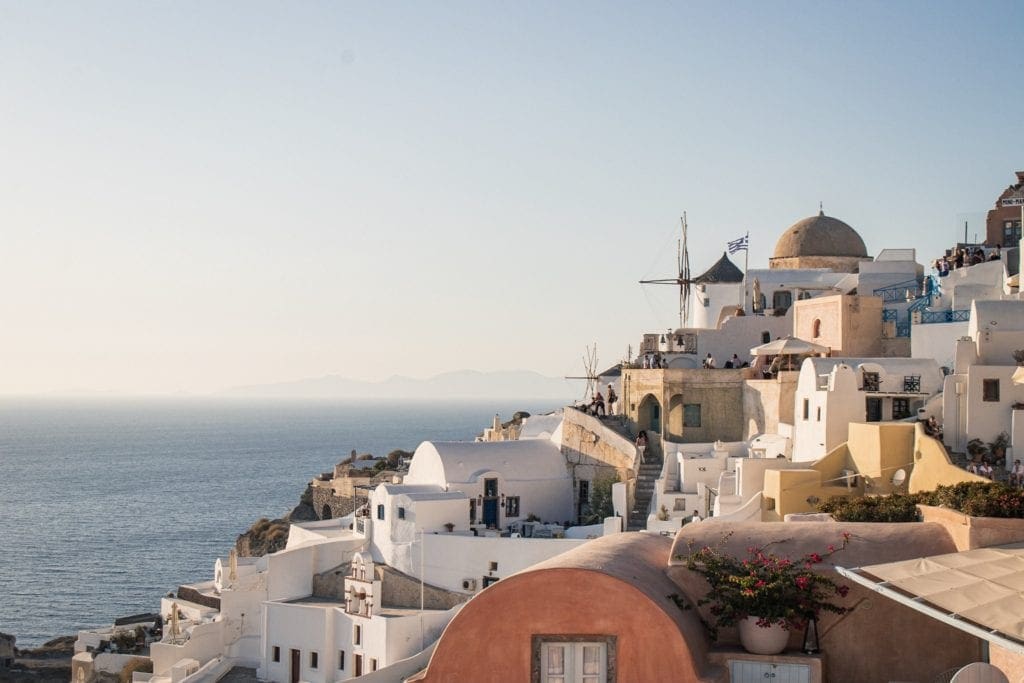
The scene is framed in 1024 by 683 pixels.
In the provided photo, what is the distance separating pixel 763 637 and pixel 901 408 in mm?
16068

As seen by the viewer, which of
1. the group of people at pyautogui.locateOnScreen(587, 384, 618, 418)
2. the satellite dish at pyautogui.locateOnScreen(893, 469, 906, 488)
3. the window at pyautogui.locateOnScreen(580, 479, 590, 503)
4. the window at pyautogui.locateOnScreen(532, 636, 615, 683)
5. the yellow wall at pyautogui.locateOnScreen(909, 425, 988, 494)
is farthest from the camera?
the group of people at pyautogui.locateOnScreen(587, 384, 618, 418)

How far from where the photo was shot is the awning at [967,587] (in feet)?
44.8

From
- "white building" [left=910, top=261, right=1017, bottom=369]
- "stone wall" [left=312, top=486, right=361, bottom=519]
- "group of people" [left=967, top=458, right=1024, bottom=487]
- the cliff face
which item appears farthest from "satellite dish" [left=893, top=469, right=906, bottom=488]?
"stone wall" [left=312, top=486, right=361, bottom=519]

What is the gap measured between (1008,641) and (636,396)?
27.8 metres

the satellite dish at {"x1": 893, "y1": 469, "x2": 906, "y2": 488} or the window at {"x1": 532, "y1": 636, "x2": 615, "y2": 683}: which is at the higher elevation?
the satellite dish at {"x1": 893, "y1": 469, "x2": 906, "y2": 488}

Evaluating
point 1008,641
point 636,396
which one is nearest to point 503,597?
point 1008,641

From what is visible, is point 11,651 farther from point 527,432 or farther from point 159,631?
point 527,432

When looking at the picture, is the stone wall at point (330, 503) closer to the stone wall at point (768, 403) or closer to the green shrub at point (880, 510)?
the stone wall at point (768, 403)

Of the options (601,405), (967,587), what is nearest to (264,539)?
(601,405)

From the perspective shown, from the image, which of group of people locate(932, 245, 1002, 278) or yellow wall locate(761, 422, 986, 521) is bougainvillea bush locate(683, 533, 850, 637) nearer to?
yellow wall locate(761, 422, 986, 521)

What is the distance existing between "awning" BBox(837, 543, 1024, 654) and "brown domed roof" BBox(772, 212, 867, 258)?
1332 inches

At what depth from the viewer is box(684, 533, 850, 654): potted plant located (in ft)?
53.4

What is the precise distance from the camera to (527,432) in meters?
44.5

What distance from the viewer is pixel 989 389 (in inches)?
1097
